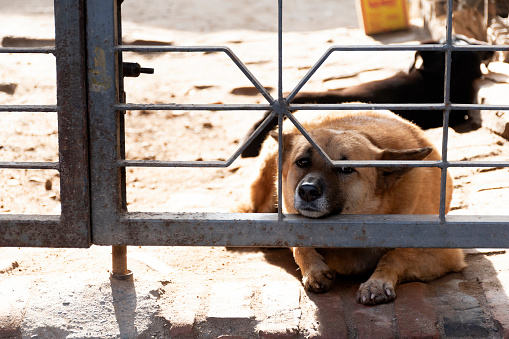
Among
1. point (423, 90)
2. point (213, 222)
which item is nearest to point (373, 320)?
point (213, 222)

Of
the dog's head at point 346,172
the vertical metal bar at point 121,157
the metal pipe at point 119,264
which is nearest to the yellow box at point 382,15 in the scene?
the dog's head at point 346,172

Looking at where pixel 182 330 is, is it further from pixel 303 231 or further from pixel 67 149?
pixel 67 149

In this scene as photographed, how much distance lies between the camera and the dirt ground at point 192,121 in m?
3.65

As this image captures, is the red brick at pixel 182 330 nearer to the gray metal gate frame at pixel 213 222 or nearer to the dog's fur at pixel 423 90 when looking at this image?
the gray metal gate frame at pixel 213 222

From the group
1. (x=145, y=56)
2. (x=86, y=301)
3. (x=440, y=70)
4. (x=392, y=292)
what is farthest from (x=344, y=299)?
(x=145, y=56)

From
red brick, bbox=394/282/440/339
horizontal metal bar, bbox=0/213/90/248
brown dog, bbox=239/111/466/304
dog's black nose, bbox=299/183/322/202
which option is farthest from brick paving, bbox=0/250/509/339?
dog's black nose, bbox=299/183/322/202

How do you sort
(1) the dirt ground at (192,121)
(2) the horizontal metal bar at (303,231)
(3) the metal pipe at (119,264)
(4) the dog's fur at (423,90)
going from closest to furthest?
1. (2) the horizontal metal bar at (303,231)
2. (3) the metal pipe at (119,264)
3. (1) the dirt ground at (192,121)
4. (4) the dog's fur at (423,90)

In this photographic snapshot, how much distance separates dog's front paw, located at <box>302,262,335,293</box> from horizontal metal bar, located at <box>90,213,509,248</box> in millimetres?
385

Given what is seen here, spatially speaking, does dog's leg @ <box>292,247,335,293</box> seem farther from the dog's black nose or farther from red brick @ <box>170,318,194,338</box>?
red brick @ <box>170,318,194,338</box>

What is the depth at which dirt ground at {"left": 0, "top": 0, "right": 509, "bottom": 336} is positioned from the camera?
12.0ft

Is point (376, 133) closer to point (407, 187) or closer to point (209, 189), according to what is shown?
point (407, 187)

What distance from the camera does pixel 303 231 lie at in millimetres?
2717

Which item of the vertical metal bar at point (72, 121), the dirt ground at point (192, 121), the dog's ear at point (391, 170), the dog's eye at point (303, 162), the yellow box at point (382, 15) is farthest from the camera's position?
the yellow box at point (382, 15)

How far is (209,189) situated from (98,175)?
8.50 ft
